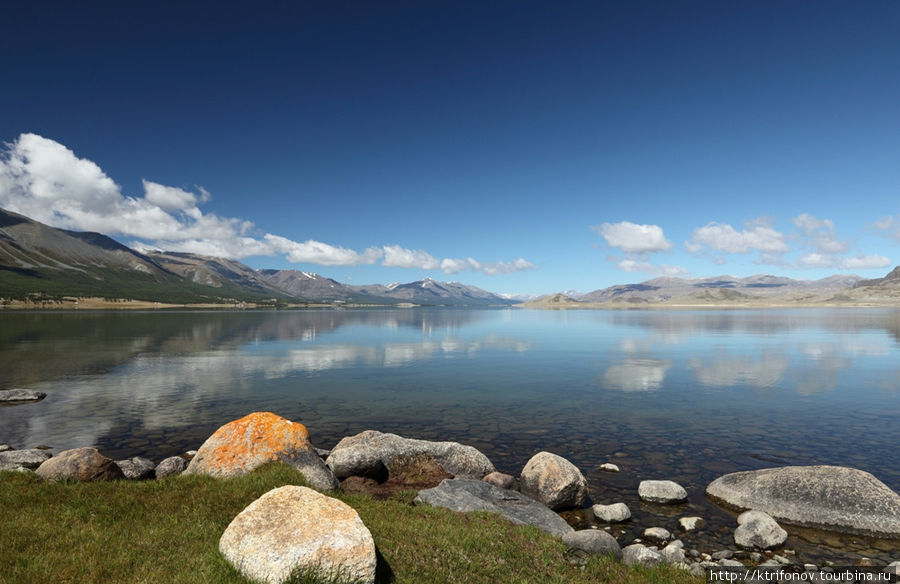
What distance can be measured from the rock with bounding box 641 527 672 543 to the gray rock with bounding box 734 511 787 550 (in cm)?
233

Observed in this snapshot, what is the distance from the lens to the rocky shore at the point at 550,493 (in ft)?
49.7

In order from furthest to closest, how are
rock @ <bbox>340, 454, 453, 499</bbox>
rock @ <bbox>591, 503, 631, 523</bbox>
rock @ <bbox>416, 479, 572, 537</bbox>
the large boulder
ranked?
1. rock @ <bbox>340, 454, 453, 499</bbox>
2. the large boulder
3. rock @ <bbox>591, 503, 631, 523</bbox>
4. rock @ <bbox>416, 479, 572, 537</bbox>

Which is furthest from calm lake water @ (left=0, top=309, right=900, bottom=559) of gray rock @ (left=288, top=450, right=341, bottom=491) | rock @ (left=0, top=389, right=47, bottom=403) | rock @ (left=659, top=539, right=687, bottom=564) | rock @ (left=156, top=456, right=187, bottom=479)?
gray rock @ (left=288, top=450, right=341, bottom=491)

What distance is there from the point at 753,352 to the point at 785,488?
2677 inches

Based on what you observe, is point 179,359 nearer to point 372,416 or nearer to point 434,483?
point 372,416

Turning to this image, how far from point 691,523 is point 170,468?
2332 cm

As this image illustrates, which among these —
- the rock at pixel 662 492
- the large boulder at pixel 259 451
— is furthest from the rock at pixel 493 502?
the rock at pixel 662 492

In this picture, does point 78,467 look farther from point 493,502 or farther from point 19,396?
point 19,396

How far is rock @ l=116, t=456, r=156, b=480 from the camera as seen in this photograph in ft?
70.0

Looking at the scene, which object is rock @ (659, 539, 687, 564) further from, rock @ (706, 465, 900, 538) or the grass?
rock @ (706, 465, 900, 538)

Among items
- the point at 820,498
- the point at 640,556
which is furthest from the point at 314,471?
the point at 820,498

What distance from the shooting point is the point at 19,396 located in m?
40.7

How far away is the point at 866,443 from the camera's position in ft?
94.9

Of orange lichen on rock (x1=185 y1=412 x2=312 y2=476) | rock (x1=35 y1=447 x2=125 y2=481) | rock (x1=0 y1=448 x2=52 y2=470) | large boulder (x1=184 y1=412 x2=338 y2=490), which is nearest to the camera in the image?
rock (x1=35 y1=447 x2=125 y2=481)
